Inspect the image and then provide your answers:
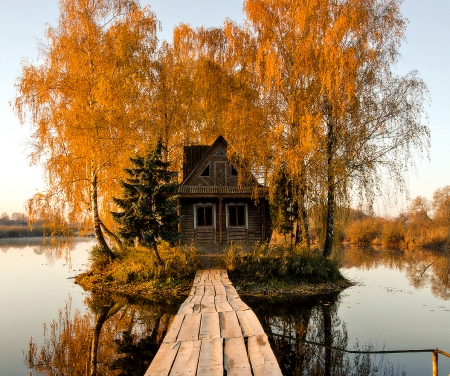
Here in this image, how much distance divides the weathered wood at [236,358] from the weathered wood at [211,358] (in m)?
0.10

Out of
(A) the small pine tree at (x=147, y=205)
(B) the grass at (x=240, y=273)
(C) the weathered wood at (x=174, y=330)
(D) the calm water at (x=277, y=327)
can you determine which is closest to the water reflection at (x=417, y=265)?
(D) the calm water at (x=277, y=327)

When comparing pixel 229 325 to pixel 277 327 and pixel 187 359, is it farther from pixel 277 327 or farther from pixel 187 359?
pixel 277 327

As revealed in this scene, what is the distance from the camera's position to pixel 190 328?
339 inches

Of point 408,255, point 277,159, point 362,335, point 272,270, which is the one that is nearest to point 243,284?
point 272,270

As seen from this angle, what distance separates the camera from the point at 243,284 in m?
18.8

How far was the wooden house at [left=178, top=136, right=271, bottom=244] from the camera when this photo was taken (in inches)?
960

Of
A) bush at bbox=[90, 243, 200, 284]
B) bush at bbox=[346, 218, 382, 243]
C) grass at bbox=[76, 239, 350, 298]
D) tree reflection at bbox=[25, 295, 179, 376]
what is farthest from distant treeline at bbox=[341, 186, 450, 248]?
tree reflection at bbox=[25, 295, 179, 376]

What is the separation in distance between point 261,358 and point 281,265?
13481 millimetres

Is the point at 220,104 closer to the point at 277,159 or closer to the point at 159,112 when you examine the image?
the point at 159,112

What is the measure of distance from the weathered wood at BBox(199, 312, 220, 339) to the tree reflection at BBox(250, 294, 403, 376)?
1.82 m

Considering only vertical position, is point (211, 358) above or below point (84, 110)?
below

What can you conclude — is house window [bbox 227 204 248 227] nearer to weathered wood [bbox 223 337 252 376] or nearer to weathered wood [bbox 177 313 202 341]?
weathered wood [bbox 177 313 202 341]

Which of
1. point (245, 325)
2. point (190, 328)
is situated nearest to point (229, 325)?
point (245, 325)

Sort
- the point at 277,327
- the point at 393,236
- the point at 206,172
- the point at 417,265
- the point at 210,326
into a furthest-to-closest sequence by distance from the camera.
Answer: the point at 393,236 → the point at 417,265 → the point at 206,172 → the point at 277,327 → the point at 210,326
